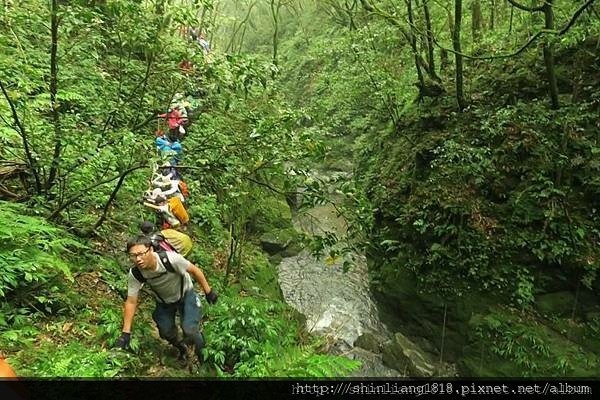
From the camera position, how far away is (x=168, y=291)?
4.89m

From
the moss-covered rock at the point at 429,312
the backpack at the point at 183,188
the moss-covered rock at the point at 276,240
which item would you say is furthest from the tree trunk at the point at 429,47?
the backpack at the point at 183,188

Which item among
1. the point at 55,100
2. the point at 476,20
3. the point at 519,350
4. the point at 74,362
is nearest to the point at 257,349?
the point at 74,362

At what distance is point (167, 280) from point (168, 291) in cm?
17

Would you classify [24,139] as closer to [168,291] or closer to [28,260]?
[28,260]

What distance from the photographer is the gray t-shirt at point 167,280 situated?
15.2ft

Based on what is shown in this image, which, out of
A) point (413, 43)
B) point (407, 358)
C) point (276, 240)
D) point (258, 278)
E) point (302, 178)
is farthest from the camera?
point (276, 240)

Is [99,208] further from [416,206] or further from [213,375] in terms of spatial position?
[416,206]

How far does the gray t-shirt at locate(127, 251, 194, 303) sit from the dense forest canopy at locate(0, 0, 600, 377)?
0.70 meters

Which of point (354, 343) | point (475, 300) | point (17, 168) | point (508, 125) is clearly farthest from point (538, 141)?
point (17, 168)

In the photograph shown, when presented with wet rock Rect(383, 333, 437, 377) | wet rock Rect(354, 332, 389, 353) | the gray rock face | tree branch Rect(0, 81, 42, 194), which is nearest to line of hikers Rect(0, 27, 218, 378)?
tree branch Rect(0, 81, 42, 194)

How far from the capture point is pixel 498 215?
368 inches

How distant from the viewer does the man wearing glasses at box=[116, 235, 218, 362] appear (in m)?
4.42

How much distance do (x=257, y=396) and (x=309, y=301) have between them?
668cm

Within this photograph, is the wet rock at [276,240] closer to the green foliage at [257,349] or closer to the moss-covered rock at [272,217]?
the moss-covered rock at [272,217]
